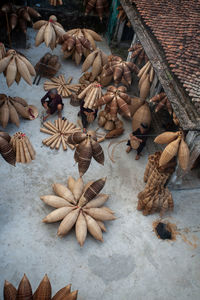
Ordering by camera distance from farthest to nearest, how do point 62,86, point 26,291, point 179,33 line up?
point 62,86, point 179,33, point 26,291

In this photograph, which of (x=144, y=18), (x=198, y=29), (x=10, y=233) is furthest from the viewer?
(x=144, y=18)

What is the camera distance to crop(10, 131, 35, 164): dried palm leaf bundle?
23.3ft

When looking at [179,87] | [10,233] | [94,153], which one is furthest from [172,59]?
[10,233]

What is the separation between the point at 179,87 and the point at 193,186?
2.76m

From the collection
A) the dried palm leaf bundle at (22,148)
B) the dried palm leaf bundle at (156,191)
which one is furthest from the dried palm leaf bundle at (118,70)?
the dried palm leaf bundle at (22,148)

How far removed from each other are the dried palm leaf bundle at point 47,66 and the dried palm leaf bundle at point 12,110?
82.7 inches

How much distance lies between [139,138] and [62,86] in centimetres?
341

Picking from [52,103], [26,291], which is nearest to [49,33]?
[52,103]

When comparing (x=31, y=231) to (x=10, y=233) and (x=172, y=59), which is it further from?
(x=172, y=59)

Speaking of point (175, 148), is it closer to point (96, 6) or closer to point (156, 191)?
point (156, 191)

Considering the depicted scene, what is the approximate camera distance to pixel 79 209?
6480 millimetres

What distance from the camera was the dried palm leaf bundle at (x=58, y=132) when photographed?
8.07 m

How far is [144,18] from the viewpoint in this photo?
8703 millimetres

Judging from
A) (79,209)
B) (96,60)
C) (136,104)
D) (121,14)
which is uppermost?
(121,14)
